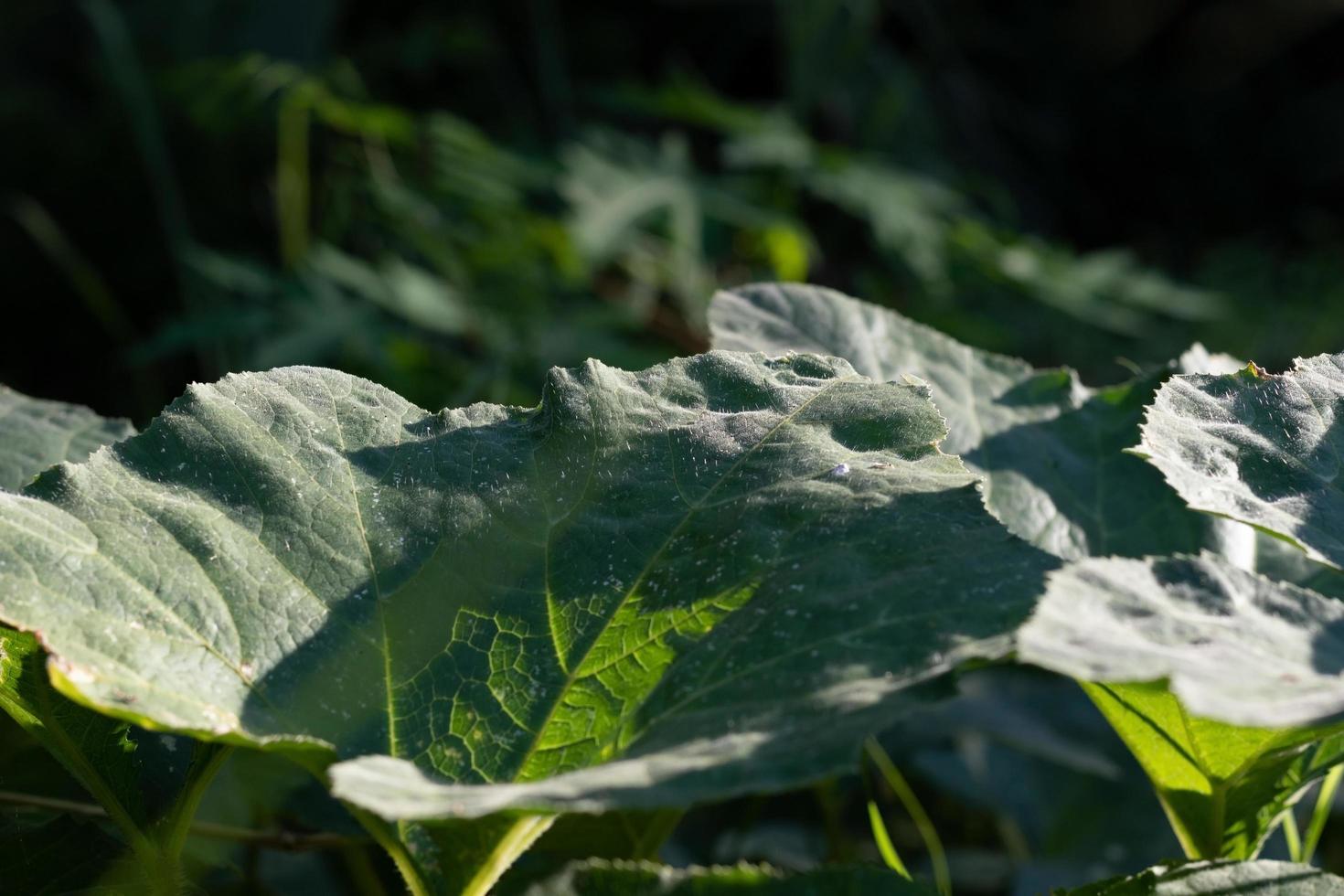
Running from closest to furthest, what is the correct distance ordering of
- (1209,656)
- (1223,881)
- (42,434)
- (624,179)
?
1. (1209,656)
2. (1223,881)
3. (42,434)
4. (624,179)

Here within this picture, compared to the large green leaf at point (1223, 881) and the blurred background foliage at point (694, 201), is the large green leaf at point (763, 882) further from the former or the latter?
the blurred background foliage at point (694, 201)

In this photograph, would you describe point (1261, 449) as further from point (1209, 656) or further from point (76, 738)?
point (76, 738)

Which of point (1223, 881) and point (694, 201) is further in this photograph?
point (694, 201)

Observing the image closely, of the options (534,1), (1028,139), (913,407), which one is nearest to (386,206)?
(534,1)

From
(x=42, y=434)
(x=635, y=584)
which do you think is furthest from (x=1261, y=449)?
(x=42, y=434)

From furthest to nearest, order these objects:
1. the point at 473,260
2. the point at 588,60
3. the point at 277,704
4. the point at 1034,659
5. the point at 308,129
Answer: the point at 588,60
the point at 308,129
the point at 473,260
the point at 277,704
the point at 1034,659

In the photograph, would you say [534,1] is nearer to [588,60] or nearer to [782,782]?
[588,60]
